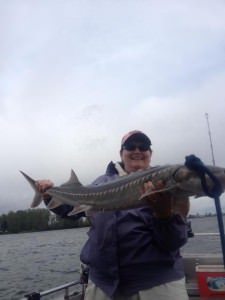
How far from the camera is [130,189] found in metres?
4.36

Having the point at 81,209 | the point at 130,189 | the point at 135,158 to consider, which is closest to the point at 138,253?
the point at 130,189

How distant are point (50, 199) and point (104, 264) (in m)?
1.44

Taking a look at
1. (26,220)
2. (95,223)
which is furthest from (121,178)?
(26,220)

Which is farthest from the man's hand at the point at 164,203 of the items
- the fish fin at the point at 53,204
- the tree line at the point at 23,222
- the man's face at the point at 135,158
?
the tree line at the point at 23,222

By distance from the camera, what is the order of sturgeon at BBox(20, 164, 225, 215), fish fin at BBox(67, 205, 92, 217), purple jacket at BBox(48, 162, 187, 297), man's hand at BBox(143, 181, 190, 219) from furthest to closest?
fish fin at BBox(67, 205, 92, 217) < purple jacket at BBox(48, 162, 187, 297) < man's hand at BBox(143, 181, 190, 219) < sturgeon at BBox(20, 164, 225, 215)

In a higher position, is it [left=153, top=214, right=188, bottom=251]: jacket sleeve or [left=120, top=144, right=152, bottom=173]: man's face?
[left=120, top=144, right=152, bottom=173]: man's face

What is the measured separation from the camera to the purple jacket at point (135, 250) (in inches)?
172

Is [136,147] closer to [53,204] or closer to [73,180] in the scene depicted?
[73,180]

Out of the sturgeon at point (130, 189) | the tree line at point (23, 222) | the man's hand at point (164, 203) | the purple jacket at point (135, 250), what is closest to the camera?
the sturgeon at point (130, 189)

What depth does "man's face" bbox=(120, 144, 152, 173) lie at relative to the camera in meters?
5.23

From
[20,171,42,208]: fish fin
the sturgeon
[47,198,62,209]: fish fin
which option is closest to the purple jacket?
the sturgeon

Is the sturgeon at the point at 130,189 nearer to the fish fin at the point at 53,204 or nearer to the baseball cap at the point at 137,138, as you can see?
the fish fin at the point at 53,204

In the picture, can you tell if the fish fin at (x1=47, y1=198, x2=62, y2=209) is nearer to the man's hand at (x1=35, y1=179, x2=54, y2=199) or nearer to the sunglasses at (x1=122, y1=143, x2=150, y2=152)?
the man's hand at (x1=35, y1=179, x2=54, y2=199)

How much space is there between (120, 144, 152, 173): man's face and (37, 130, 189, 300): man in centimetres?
72
